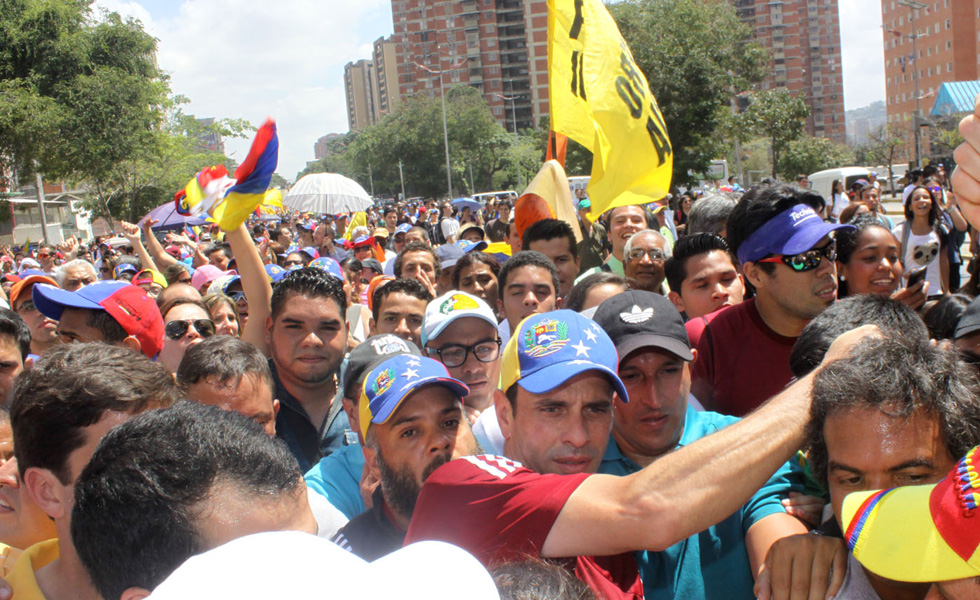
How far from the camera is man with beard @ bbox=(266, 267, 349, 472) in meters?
3.54

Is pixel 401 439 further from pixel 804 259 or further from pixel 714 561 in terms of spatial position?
pixel 804 259

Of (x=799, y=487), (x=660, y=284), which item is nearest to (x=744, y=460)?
(x=799, y=487)

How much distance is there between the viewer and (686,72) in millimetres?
27656

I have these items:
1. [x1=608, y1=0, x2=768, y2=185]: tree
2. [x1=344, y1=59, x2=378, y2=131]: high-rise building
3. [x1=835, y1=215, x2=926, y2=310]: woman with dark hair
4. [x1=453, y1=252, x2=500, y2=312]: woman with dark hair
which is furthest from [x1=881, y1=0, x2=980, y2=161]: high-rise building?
[x1=344, y1=59, x2=378, y2=131]: high-rise building

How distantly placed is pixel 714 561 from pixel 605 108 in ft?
12.5

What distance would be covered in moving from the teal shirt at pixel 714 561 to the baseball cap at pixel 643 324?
0.57 m

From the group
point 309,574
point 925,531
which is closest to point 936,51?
point 925,531

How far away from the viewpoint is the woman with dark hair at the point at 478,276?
17.7 feet

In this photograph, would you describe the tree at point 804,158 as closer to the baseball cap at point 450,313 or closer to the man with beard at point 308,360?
the baseball cap at point 450,313

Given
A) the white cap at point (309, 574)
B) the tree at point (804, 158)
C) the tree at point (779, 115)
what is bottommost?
the white cap at point (309, 574)

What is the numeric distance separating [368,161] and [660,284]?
71502 millimetres

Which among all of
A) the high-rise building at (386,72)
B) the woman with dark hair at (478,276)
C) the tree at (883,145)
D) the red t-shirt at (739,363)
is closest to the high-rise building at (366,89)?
the high-rise building at (386,72)

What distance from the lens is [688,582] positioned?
2.10 meters

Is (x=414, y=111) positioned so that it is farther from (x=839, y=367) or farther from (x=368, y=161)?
(x=839, y=367)
